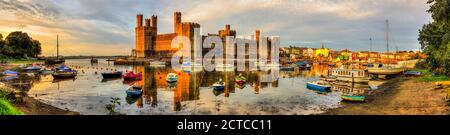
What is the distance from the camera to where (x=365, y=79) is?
160 ft

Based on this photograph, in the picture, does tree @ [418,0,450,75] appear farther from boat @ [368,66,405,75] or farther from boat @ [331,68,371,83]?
boat @ [368,66,405,75]

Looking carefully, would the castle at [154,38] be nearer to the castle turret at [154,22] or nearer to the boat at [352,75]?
the castle turret at [154,22]

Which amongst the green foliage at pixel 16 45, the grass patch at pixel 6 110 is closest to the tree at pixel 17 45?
the green foliage at pixel 16 45

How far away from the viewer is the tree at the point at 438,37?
31.2m

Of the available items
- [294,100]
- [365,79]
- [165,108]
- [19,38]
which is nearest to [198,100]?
[165,108]

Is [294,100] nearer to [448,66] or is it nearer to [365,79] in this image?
[448,66]

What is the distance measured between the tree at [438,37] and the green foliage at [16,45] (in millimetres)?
116123

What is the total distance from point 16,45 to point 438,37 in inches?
4833

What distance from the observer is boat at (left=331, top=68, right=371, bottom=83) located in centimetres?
4878

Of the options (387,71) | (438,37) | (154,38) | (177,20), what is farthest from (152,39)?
(438,37)

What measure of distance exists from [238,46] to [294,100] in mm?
145862

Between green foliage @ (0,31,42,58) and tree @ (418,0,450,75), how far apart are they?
116 meters

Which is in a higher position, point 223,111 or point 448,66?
point 448,66
